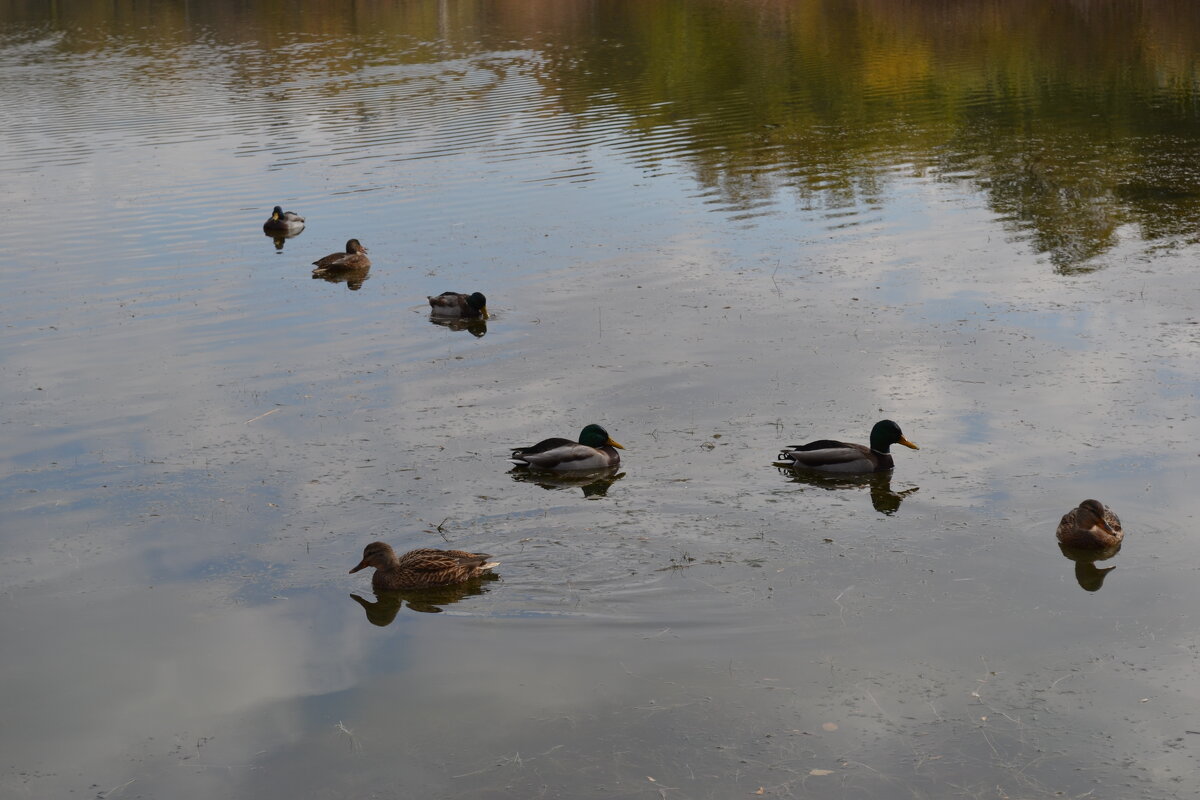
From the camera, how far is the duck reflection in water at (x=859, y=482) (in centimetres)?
1076

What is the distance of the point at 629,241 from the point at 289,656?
458 inches

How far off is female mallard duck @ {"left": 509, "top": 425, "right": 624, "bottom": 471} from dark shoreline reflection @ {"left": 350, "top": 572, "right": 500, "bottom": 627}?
1877mm

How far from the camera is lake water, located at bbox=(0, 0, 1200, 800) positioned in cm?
755

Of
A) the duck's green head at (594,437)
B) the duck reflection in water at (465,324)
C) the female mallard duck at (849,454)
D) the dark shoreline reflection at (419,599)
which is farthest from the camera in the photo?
the duck reflection in water at (465,324)

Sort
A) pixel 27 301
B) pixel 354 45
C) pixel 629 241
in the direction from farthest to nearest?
pixel 354 45 < pixel 629 241 < pixel 27 301

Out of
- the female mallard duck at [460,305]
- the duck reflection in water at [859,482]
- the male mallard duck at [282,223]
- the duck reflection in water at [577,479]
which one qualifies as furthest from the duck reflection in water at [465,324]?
the male mallard duck at [282,223]

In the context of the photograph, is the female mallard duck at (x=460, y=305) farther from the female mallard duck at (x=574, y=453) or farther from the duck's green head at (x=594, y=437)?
the duck's green head at (x=594, y=437)

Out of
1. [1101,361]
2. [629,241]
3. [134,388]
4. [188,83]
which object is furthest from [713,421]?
[188,83]

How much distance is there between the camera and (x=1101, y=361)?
43.5 ft

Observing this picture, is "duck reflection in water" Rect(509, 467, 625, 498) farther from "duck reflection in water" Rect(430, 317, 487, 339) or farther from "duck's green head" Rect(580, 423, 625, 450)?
"duck reflection in water" Rect(430, 317, 487, 339)

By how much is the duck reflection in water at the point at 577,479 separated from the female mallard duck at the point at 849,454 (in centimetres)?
133

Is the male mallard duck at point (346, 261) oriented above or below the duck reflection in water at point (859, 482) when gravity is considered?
above

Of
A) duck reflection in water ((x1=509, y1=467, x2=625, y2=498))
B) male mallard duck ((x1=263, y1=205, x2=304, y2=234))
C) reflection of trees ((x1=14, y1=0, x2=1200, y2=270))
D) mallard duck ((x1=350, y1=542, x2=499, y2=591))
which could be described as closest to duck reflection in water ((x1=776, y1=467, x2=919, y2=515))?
duck reflection in water ((x1=509, y1=467, x2=625, y2=498))

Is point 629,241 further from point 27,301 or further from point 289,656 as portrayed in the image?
point 289,656
